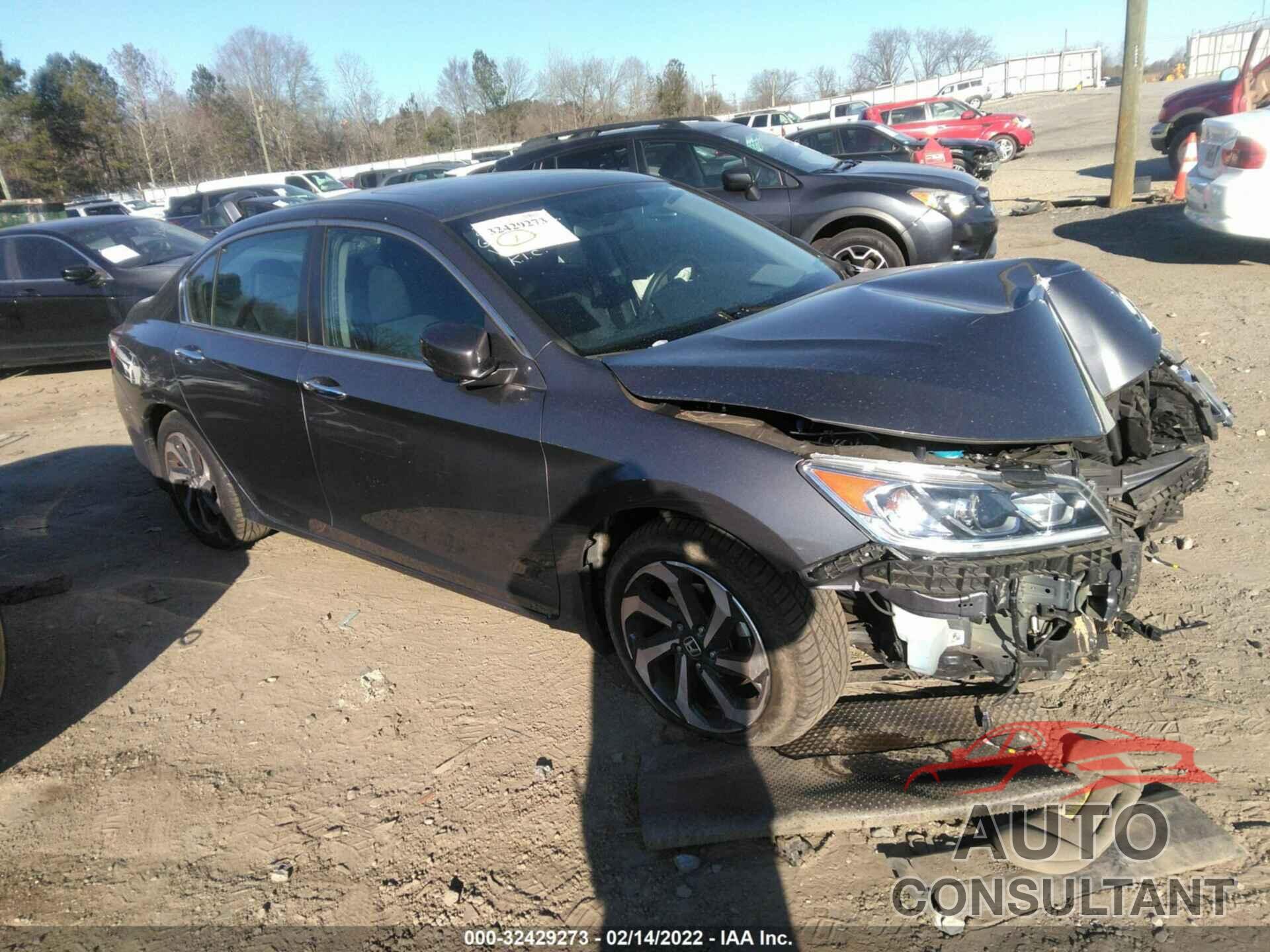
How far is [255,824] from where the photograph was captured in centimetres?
278

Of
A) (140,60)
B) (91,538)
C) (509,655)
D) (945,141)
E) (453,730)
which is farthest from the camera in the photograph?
(140,60)

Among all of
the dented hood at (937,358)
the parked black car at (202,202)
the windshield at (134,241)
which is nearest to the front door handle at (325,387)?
the dented hood at (937,358)

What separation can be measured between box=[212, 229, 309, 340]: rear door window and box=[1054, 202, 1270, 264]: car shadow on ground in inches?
316

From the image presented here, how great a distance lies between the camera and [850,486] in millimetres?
2312

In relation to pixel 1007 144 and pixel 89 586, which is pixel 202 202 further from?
pixel 1007 144

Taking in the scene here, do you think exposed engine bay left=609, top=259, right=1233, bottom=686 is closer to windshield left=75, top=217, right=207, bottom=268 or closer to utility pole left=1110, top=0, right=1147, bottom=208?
windshield left=75, top=217, right=207, bottom=268

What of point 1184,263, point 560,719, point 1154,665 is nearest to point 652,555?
point 560,719

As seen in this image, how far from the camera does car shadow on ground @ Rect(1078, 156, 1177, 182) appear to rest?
14.6 metres

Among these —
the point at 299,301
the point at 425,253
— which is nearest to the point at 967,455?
the point at 425,253

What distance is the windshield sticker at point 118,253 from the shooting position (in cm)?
893

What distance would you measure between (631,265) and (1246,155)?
6847mm

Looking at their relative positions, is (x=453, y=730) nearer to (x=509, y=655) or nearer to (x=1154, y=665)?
(x=509, y=655)

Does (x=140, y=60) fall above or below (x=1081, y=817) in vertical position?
above

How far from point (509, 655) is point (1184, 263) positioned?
781 cm
